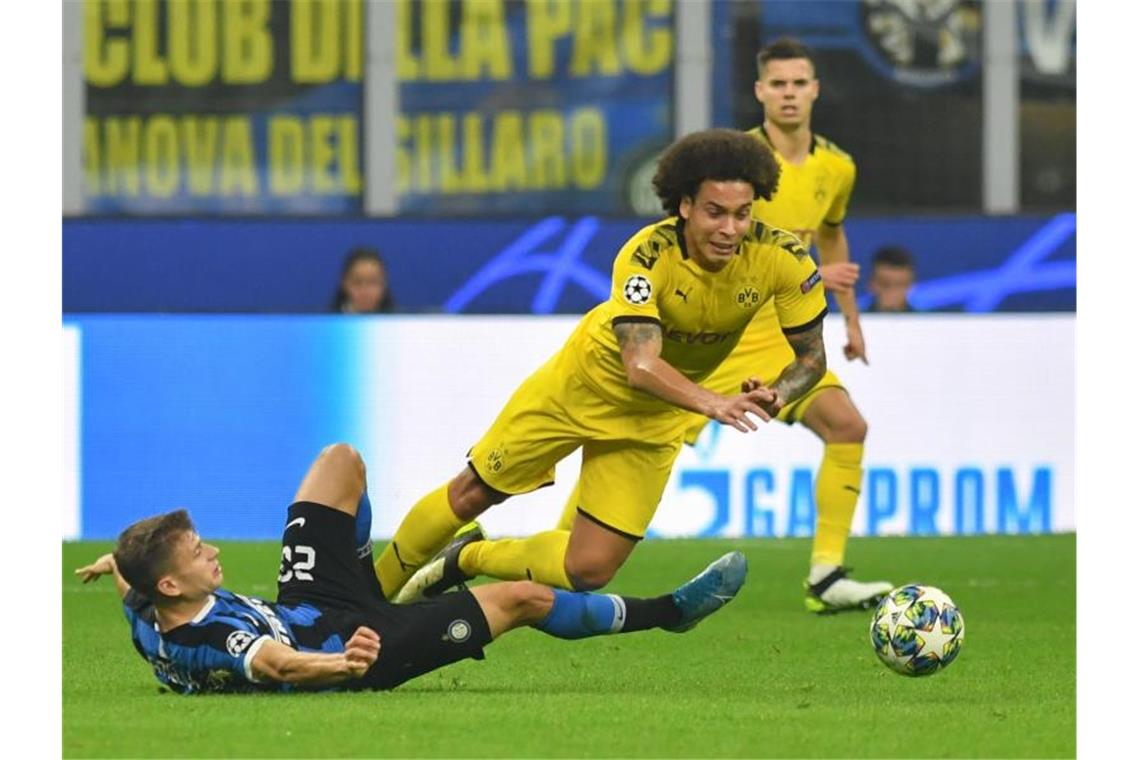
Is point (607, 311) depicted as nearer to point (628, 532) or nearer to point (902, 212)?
point (628, 532)

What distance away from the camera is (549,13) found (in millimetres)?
17047

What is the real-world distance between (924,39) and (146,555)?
11349mm

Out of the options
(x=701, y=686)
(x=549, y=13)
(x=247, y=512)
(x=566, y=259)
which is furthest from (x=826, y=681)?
(x=549, y=13)

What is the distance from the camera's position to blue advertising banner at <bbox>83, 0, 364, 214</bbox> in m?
17.0

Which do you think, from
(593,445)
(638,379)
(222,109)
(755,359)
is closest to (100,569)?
(638,379)

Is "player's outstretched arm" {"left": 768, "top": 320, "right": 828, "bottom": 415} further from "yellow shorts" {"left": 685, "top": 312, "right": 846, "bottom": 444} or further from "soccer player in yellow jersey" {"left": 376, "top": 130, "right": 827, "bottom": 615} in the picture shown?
"yellow shorts" {"left": 685, "top": 312, "right": 846, "bottom": 444}

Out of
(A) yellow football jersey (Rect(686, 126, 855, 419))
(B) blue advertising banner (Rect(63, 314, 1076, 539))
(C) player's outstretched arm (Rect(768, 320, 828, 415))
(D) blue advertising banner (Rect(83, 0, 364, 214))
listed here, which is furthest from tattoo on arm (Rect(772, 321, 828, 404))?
(D) blue advertising banner (Rect(83, 0, 364, 214))

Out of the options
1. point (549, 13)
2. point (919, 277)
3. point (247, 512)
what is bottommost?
point (247, 512)

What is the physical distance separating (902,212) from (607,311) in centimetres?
788

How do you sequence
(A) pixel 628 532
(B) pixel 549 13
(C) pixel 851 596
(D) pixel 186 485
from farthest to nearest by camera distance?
1. (B) pixel 549 13
2. (D) pixel 186 485
3. (C) pixel 851 596
4. (A) pixel 628 532

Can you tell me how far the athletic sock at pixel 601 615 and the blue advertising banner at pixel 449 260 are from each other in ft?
25.2

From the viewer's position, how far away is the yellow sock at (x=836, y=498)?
34.4 ft

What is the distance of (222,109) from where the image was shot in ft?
56.2
